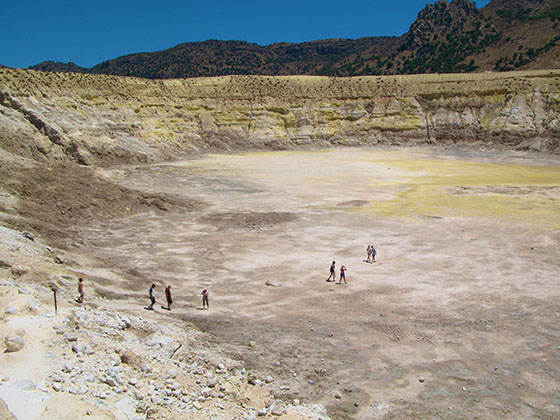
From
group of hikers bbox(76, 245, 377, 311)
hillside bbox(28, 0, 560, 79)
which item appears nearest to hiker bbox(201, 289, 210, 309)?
group of hikers bbox(76, 245, 377, 311)

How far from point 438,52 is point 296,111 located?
7624 cm

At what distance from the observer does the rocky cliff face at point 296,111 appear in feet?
166

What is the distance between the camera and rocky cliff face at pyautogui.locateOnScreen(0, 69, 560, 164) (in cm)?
5062

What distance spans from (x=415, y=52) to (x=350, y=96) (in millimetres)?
74160

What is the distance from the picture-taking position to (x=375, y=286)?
16609 mm

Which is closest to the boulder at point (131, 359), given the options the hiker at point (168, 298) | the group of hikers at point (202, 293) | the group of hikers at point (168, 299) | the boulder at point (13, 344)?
the boulder at point (13, 344)

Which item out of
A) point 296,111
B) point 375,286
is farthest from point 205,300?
point 296,111

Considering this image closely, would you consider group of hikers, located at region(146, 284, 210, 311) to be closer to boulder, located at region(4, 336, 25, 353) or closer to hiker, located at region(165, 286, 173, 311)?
hiker, located at region(165, 286, 173, 311)

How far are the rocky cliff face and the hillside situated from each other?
3858 cm

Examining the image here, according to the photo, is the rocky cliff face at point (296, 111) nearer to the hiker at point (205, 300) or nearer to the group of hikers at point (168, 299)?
the group of hikers at point (168, 299)

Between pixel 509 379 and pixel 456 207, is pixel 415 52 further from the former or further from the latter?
Result: pixel 509 379

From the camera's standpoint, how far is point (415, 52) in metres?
132

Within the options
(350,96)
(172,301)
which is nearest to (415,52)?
(350,96)

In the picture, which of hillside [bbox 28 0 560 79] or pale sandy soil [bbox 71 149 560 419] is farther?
hillside [bbox 28 0 560 79]
